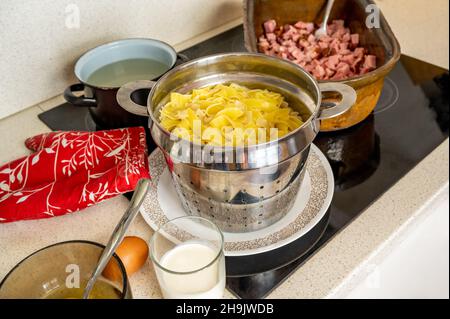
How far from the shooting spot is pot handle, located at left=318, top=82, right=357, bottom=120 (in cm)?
55

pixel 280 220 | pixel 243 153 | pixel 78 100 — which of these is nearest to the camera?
pixel 243 153

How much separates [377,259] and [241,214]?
0.64 feet

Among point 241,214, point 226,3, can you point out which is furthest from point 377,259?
point 226,3

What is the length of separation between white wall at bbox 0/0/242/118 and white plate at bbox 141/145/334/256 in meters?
0.32

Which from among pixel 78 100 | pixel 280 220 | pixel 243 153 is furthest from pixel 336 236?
pixel 78 100

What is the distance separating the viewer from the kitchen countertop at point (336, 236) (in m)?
0.55

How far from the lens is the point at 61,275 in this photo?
503mm

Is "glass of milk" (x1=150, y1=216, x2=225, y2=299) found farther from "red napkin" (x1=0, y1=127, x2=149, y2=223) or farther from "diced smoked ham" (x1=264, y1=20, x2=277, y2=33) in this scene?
"diced smoked ham" (x1=264, y1=20, x2=277, y2=33)

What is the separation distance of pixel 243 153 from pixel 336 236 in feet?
0.68

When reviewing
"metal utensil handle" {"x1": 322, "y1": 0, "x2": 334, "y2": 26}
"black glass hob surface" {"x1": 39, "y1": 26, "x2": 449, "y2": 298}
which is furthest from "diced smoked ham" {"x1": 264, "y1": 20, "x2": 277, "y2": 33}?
"black glass hob surface" {"x1": 39, "y1": 26, "x2": 449, "y2": 298}

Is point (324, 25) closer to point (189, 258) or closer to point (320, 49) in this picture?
point (320, 49)

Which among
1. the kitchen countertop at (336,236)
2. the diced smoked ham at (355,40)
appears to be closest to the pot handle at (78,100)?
the kitchen countertop at (336,236)

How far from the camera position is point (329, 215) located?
0.63 m
